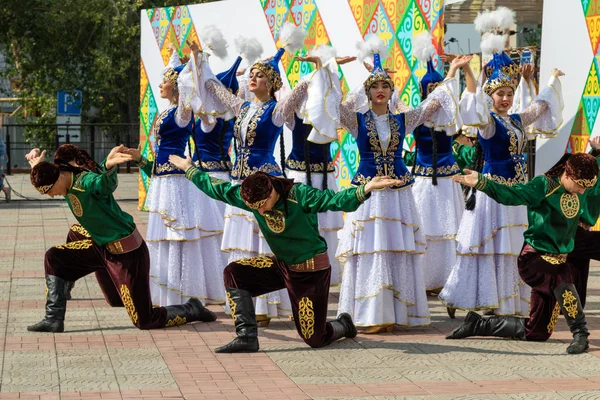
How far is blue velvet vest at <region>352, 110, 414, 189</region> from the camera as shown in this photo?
7.83 m

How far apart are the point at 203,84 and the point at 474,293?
8.26 ft

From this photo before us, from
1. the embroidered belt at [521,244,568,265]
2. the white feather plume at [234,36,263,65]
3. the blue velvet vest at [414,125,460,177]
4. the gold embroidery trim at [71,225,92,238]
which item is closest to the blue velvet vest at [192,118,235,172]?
the white feather plume at [234,36,263,65]

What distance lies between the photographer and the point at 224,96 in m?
8.31

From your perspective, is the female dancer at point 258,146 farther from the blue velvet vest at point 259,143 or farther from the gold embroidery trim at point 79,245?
the gold embroidery trim at point 79,245

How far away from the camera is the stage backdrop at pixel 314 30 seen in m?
11.3

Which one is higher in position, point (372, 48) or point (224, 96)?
point (372, 48)

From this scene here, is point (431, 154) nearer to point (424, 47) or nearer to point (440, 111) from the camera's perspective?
point (424, 47)

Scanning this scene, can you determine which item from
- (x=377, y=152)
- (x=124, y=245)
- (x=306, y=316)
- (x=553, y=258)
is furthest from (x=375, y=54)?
(x=124, y=245)

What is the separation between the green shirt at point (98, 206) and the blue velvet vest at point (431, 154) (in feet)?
9.15

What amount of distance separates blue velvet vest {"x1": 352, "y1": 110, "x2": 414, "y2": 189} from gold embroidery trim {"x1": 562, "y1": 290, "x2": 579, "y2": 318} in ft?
4.64

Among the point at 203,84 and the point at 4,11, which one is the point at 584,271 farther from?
the point at 4,11

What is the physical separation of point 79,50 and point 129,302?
19676 millimetres

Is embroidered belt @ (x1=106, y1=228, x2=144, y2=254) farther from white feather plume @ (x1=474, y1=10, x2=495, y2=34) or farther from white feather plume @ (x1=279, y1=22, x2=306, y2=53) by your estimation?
white feather plume @ (x1=474, y1=10, x2=495, y2=34)

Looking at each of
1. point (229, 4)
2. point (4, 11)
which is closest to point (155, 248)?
point (229, 4)
